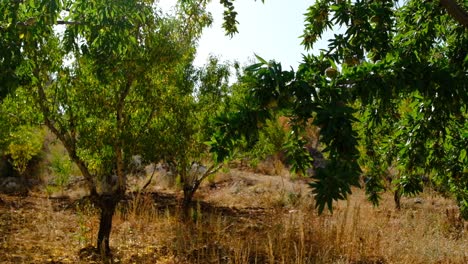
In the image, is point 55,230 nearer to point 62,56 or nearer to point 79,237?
point 79,237

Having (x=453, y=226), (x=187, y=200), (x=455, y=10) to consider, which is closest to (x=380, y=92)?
(x=455, y=10)

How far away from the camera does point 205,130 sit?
9430 mm

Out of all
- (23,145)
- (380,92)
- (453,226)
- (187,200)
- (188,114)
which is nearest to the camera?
(380,92)

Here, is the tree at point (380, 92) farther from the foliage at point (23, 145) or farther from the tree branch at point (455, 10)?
the foliage at point (23, 145)

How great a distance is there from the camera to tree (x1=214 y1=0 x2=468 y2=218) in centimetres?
188

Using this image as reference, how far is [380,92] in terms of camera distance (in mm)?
2338

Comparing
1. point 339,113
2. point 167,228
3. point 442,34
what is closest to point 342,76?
point 339,113

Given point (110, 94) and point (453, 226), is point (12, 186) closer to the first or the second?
point (110, 94)

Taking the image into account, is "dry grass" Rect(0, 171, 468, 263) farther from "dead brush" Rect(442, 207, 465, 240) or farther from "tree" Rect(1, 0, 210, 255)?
"tree" Rect(1, 0, 210, 255)

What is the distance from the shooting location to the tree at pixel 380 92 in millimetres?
1878

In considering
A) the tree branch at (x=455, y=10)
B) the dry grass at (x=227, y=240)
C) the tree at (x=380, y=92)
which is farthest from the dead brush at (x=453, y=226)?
the tree branch at (x=455, y=10)

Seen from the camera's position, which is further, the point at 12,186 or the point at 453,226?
the point at 12,186

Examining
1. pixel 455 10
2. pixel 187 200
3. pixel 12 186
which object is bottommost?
pixel 187 200

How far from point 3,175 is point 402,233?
13516mm
